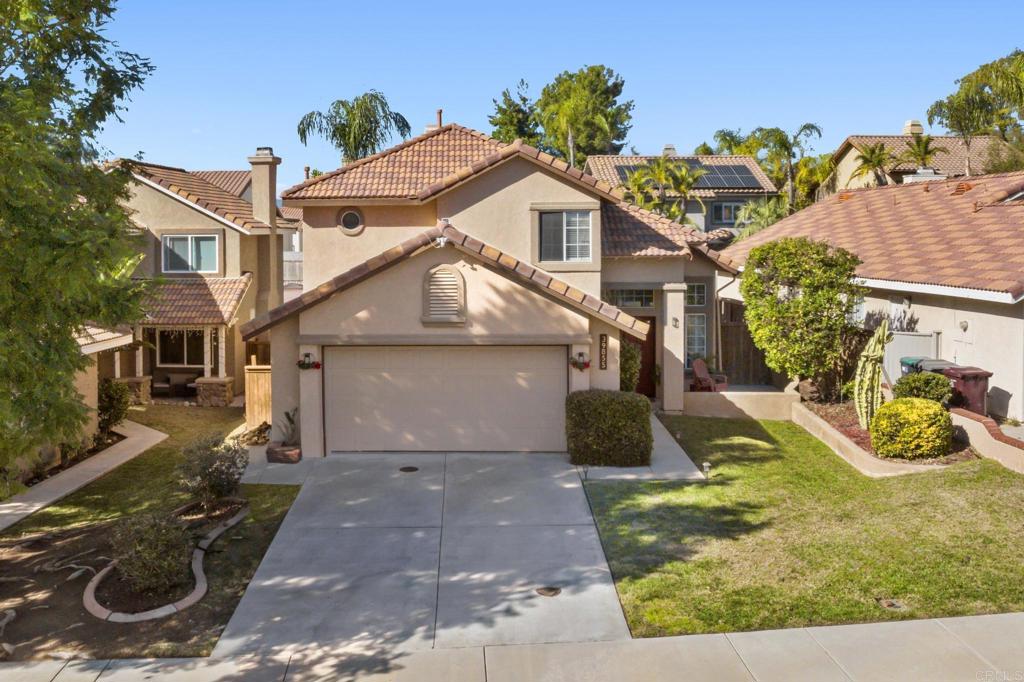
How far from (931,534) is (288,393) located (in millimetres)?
11130

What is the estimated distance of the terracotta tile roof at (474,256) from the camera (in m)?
16.1

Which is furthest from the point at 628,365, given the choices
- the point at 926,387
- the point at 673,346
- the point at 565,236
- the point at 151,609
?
the point at 151,609

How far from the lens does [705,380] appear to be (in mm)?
21375

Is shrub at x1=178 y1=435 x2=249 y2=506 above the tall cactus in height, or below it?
below

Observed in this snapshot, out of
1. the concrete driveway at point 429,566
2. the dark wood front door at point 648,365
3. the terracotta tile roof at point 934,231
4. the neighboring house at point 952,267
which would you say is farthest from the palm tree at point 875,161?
the concrete driveway at point 429,566

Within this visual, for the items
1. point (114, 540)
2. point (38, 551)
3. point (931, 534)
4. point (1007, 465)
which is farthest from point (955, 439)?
point (38, 551)

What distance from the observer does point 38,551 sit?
11805mm

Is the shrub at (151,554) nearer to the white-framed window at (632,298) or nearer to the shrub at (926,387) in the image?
the white-framed window at (632,298)

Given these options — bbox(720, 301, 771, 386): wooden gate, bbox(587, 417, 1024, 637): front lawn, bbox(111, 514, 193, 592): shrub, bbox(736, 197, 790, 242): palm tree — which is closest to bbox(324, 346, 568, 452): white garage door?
bbox(587, 417, 1024, 637): front lawn

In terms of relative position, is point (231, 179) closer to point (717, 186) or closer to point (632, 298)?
point (632, 298)

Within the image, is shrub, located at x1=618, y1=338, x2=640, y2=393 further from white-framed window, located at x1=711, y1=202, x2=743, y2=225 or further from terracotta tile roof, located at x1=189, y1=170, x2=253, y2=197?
white-framed window, located at x1=711, y1=202, x2=743, y2=225

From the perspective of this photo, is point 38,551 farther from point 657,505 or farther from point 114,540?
point 657,505

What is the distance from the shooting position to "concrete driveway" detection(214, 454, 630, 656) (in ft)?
30.6

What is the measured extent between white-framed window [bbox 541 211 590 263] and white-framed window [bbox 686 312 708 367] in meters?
5.82
